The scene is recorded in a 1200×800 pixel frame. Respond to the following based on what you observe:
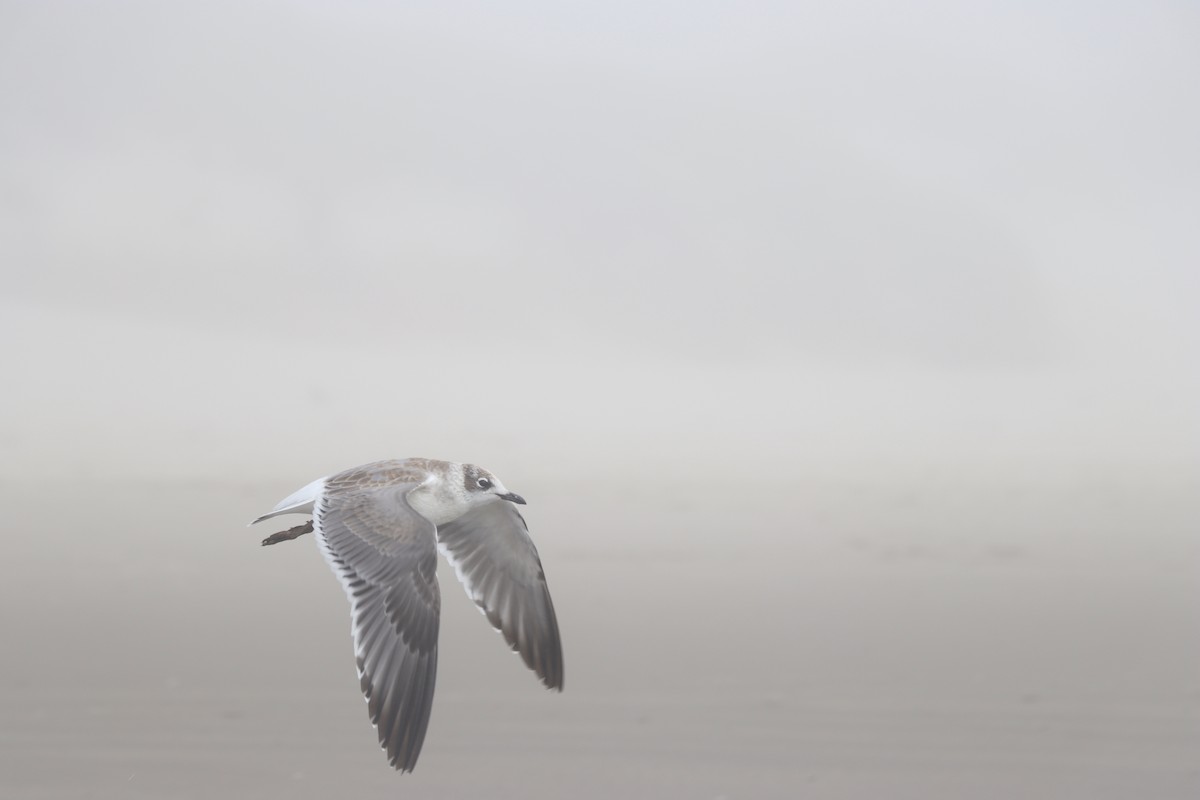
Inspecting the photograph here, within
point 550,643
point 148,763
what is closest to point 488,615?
point 550,643

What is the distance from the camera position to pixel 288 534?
211 inches

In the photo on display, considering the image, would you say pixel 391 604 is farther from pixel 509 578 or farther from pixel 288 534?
pixel 509 578

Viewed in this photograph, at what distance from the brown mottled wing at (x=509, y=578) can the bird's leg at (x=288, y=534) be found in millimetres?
778

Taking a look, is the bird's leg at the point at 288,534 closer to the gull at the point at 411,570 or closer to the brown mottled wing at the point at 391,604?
the gull at the point at 411,570

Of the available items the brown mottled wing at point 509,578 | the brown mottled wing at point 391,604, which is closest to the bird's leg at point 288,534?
the brown mottled wing at point 391,604

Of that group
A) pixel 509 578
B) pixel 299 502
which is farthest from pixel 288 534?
pixel 509 578

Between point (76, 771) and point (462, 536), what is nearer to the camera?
point (462, 536)

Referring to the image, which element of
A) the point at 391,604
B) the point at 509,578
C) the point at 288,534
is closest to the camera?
the point at 391,604

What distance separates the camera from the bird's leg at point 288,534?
532 centimetres

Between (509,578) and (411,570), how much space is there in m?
1.10

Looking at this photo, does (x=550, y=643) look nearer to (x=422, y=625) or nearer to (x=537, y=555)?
(x=537, y=555)

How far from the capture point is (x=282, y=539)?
5.29 metres

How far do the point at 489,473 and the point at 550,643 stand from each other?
91 centimetres

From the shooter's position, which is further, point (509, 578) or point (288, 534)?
point (509, 578)
